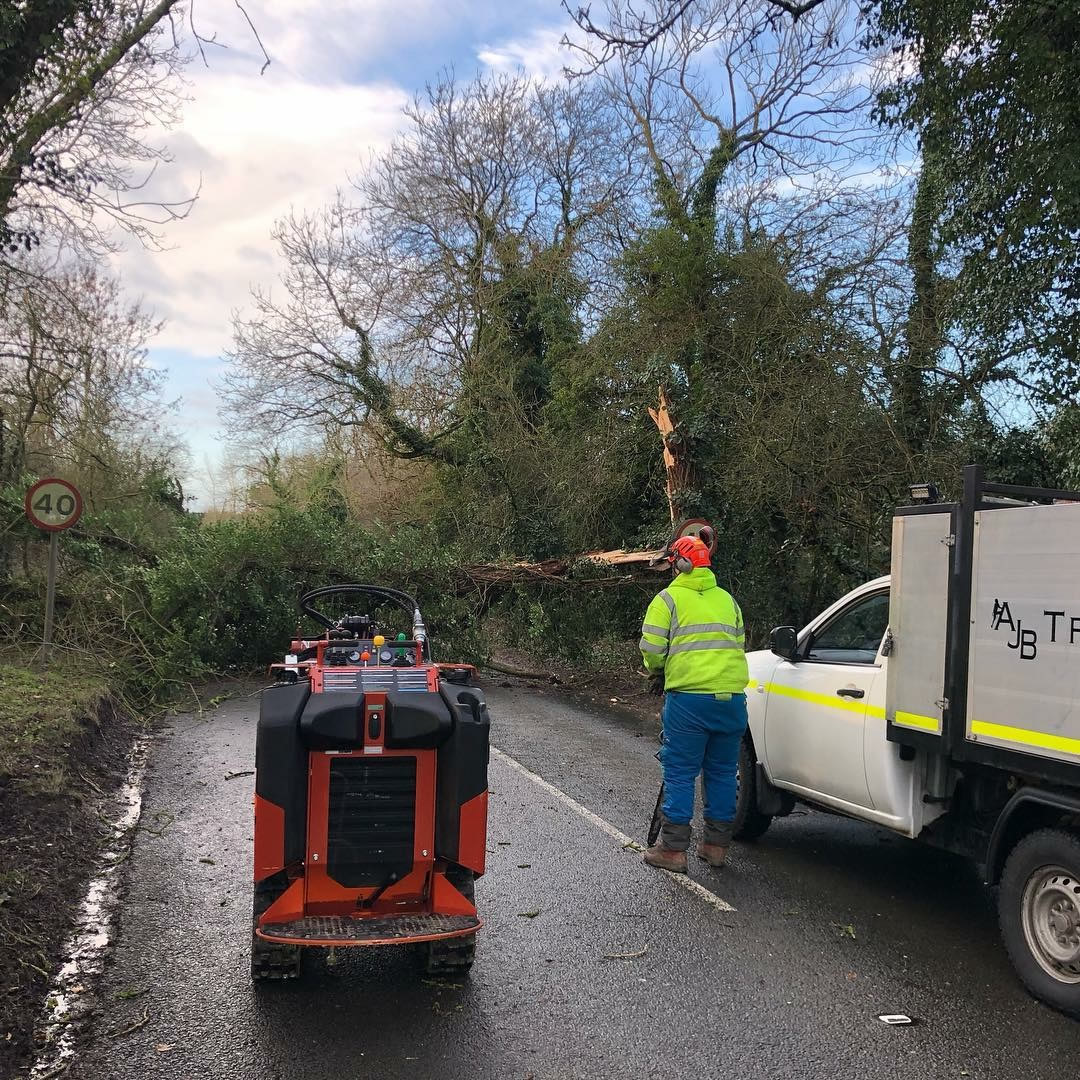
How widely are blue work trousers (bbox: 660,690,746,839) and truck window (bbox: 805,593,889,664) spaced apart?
2.19ft

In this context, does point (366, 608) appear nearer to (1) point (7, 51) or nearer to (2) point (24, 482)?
(2) point (24, 482)

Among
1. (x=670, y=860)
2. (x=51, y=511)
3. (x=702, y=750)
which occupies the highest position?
(x=51, y=511)

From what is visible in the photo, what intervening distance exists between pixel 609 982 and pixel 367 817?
1.38 m

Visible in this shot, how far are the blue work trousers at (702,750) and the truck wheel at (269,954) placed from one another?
2560 millimetres

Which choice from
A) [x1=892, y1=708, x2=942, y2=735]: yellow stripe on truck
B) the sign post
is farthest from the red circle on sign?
[x1=892, y1=708, x2=942, y2=735]: yellow stripe on truck

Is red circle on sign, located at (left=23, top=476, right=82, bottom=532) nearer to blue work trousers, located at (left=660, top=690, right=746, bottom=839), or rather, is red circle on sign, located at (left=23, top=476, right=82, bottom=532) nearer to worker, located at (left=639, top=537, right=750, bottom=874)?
worker, located at (left=639, top=537, right=750, bottom=874)

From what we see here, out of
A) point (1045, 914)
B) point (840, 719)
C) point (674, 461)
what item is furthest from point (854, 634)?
point (674, 461)

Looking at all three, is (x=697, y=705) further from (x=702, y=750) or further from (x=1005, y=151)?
(x=1005, y=151)

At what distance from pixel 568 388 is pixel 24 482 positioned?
955cm

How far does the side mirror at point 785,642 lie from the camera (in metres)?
6.12

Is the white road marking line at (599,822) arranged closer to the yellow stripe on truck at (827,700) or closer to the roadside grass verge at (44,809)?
the yellow stripe on truck at (827,700)

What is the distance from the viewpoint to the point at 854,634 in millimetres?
6023

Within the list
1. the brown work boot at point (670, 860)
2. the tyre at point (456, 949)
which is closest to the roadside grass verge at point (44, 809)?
the tyre at point (456, 949)

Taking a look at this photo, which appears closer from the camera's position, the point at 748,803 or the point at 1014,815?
the point at 1014,815
